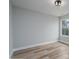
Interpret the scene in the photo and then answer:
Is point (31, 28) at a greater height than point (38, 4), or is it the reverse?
point (38, 4)

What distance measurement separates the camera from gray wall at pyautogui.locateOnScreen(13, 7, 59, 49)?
185 inches

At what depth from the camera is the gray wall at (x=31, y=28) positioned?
4693 mm

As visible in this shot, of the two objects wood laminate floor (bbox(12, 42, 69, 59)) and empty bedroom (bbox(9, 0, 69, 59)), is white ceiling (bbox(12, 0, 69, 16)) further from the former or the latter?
wood laminate floor (bbox(12, 42, 69, 59))

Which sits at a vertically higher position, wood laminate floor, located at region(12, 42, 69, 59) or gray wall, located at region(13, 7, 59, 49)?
gray wall, located at region(13, 7, 59, 49)

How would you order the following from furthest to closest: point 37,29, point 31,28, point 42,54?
point 37,29 → point 31,28 → point 42,54

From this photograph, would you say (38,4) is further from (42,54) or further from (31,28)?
(42,54)

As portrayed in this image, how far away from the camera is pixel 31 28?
5.48 metres

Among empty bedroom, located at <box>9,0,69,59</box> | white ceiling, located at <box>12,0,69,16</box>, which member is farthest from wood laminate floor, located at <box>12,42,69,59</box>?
white ceiling, located at <box>12,0,69,16</box>

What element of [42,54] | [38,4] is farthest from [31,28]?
[42,54]

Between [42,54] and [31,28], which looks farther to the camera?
[31,28]

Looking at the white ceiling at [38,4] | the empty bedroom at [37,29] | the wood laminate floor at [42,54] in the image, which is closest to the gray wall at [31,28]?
the empty bedroom at [37,29]
